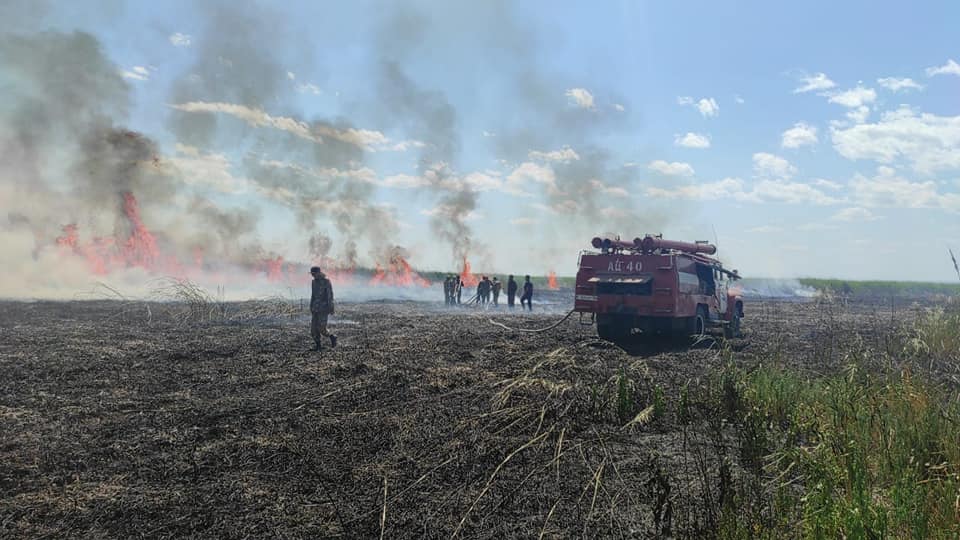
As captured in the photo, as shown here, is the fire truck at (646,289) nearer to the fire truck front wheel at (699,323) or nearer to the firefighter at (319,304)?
the fire truck front wheel at (699,323)

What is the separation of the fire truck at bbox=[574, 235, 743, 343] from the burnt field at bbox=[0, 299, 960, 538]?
189cm

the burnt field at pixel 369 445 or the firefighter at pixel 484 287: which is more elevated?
the firefighter at pixel 484 287

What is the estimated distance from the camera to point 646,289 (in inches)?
556

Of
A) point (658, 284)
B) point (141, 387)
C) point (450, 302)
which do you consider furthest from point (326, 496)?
point (450, 302)

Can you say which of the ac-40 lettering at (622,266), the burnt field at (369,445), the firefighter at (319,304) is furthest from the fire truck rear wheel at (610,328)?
the firefighter at (319,304)

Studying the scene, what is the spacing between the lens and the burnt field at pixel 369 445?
14.3ft

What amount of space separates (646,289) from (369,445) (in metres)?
9.71

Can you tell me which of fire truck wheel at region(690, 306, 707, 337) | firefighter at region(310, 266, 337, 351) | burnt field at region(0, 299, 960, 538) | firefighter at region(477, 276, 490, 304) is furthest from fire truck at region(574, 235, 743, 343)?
firefighter at region(477, 276, 490, 304)

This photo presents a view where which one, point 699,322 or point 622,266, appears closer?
point 622,266

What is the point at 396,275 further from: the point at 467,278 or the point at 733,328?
the point at 733,328

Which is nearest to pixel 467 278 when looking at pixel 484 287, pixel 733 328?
pixel 484 287

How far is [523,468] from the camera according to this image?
5344 millimetres

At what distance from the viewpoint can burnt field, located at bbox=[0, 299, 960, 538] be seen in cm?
437

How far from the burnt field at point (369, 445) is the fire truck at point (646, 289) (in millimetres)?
1886
